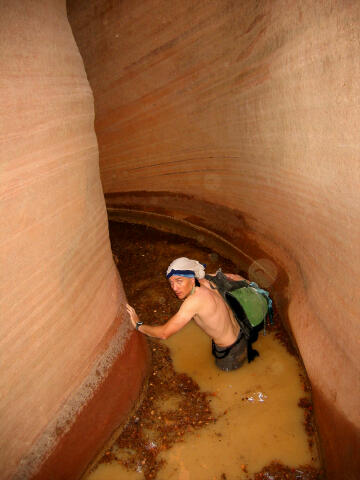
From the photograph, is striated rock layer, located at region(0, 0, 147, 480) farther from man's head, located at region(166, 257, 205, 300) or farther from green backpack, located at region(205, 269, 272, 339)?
green backpack, located at region(205, 269, 272, 339)

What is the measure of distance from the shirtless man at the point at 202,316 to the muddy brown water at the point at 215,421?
206 millimetres

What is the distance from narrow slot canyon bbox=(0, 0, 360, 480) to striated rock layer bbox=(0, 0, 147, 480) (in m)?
0.01

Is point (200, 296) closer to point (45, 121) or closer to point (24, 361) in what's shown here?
point (24, 361)

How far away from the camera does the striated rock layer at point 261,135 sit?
79.0 inches

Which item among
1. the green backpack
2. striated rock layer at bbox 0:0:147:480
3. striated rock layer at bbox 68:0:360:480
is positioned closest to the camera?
striated rock layer at bbox 0:0:147:480

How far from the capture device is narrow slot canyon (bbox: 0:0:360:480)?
5.75 ft

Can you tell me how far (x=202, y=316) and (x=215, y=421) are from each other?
813 millimetres

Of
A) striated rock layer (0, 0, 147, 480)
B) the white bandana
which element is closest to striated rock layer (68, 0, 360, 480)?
the white bandana

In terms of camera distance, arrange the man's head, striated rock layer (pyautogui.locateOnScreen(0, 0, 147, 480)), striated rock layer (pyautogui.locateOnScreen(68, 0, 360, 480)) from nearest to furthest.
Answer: striated rock layer (pyautogui.locateOnScreen(0, 0, 147, 480))
striated rock layer (pyautogui.locateOnScreen(68, 0, 360, 480))
the man's head

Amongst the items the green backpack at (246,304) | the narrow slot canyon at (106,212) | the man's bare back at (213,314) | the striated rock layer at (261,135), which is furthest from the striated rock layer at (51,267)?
the striated rock layer at (261,135)

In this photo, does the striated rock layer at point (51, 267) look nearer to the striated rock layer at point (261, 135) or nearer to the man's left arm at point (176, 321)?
the man's left arm at point (176, 321)

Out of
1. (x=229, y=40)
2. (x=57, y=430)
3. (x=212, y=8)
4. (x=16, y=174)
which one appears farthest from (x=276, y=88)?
(x=57, y=430)

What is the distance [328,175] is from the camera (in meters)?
2.22

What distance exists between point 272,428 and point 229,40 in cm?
352
